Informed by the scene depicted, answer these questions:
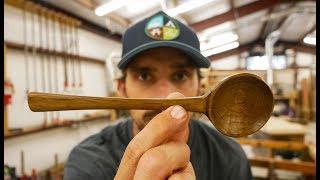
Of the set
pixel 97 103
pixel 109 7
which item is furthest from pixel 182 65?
pixel 109 7

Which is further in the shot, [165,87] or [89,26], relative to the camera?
[89,26]

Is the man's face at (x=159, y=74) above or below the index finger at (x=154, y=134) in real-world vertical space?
above

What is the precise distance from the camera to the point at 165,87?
834mm

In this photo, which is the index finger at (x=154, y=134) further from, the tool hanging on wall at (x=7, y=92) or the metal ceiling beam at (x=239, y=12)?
the metal ceiling beam at (x=239, y=12)

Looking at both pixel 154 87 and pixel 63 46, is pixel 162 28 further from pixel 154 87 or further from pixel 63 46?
pixel 63 46

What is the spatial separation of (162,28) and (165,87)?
171 millimetres

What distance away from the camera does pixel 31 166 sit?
263 centimetres

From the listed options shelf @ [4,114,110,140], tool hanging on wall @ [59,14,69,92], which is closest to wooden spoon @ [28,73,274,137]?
shelf @ [4,114,110,140]

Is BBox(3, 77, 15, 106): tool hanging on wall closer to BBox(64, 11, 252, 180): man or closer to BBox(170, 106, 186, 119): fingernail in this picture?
BBox(64, 11, 252, 180): man

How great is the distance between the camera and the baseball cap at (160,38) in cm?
81

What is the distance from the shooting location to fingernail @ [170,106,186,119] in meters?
0.46

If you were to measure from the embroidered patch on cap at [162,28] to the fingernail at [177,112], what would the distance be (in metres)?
0.40

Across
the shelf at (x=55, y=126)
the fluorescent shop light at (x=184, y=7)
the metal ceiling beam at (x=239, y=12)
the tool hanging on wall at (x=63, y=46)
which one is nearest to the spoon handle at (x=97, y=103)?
the shelf at (x=55, y=126)

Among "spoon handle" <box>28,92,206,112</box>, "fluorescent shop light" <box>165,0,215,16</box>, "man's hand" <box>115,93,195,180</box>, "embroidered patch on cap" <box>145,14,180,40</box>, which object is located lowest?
"man's hand" <box>115,93,195,180</box>
